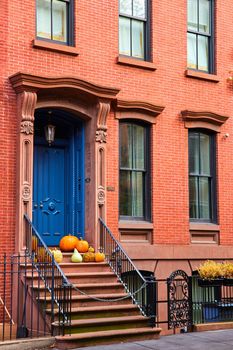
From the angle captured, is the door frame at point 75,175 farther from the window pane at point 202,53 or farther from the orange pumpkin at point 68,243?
the window pane at point 202,53

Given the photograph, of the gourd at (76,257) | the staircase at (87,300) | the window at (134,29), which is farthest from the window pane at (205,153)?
the gourd at (76,257)

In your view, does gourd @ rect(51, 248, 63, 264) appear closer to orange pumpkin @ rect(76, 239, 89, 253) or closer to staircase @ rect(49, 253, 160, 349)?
staircase @ rect(49, 253, 160, 349)

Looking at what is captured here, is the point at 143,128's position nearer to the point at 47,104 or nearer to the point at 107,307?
the point at 47,104

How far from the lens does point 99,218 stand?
12.8 metres

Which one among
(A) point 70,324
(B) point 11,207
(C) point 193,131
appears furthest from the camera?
(C) point 193,131

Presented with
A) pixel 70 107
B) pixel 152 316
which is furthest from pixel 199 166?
pixel 152 316

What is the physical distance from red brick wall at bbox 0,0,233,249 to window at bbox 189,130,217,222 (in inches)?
7.9

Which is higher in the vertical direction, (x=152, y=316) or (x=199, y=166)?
(x=199, y=166)

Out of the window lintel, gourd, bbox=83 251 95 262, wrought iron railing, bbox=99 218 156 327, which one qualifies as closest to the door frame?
wrought iron railing, bbox=99 218 156 327

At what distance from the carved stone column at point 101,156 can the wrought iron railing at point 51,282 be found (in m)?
1.65

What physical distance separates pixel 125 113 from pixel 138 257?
10.3 ft

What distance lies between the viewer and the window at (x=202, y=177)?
Result: 15.0 metres

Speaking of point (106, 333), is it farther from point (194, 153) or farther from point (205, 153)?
point (205, 153)

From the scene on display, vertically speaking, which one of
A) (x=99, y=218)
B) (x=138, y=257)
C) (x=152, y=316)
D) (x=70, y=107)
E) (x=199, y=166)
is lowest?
(x=152, y=316)
